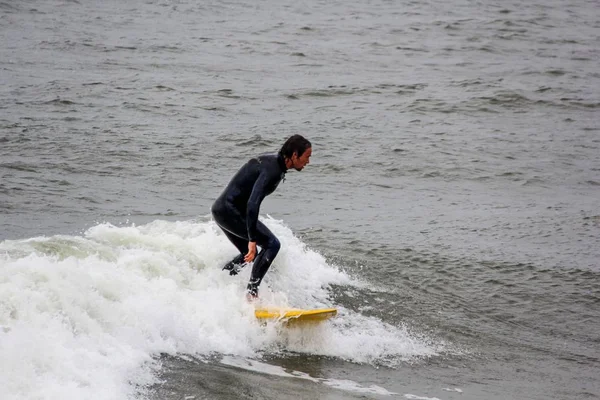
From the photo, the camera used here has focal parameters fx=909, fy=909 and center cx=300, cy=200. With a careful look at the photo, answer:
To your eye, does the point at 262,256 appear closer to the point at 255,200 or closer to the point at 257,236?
the point at 257,236

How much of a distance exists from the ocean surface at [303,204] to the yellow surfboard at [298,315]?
0.17 metres

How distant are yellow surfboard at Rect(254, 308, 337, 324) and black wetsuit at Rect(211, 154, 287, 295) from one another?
0.44m

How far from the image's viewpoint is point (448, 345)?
9.23 m

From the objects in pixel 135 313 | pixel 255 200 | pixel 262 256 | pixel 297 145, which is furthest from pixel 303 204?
pixel 135 313

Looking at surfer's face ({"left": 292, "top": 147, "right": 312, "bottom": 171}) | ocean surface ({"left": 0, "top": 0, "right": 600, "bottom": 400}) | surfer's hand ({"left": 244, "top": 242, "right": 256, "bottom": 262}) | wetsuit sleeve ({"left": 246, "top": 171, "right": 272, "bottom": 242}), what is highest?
surfer's face ({"left": 292, "top": 147, "right": 312, "bottom": 171})

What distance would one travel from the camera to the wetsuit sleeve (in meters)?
8.51

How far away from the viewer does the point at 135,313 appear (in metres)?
8.01

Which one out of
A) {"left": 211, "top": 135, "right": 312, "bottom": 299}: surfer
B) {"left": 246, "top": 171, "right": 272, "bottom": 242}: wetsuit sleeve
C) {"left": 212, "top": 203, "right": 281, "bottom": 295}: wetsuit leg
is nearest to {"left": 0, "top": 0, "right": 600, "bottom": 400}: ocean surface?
{"left": 212, "top": 203, "right": 281, "bottom": 295}: wetsuit leg

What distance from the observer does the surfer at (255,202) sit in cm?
849

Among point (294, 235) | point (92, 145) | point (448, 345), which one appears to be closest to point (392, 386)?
point (448, 345)

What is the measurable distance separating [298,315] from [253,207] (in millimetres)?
1087

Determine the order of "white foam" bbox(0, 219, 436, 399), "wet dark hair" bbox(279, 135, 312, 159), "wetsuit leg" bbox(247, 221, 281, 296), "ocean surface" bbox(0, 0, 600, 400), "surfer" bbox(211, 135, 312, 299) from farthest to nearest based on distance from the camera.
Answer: "wetsuit leg" bbox(247, 221, 281, 296)
"surfer" bbox(211, 135, 312, 299)
"wet dark hair" bbox(279, 135, 312, 159)
"ocean surface" bbox(0, 0, 600, 400)
"white foam" bbox(0, 219, 436, 399)

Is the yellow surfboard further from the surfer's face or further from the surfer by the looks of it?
the surfer's face

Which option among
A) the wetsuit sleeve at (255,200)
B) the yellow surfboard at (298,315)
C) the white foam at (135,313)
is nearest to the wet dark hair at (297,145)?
the wetsuit sleeve at (255,200)
